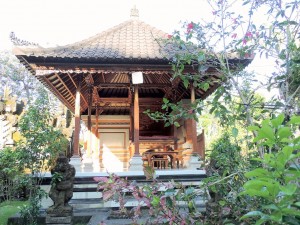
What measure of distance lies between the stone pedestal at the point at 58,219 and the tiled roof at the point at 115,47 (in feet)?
11.7

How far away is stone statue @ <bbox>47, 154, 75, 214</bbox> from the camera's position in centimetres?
479

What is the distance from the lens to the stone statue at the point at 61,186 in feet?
15.7

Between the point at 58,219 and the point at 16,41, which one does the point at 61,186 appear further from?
the point at 16,41

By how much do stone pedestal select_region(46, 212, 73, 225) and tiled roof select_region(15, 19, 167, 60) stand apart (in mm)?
3561

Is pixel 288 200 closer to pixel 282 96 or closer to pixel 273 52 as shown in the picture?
pixel 282 96

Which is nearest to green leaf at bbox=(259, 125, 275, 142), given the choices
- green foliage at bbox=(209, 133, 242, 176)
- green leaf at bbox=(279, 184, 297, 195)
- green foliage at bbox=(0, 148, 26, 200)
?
green leaf at bbox=(279, 184, 297, 195)

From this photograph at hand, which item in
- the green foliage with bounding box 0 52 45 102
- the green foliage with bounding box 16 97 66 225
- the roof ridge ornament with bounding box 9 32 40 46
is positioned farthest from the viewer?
the green foliage with bounding box 0 52 45 102

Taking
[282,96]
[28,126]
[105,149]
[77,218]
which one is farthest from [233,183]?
[105,149]

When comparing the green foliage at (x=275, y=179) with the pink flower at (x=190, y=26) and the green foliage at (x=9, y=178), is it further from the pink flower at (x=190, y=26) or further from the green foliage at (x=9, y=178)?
the green foliage at (x=9, y=178)

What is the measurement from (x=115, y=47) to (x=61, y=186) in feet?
13.7

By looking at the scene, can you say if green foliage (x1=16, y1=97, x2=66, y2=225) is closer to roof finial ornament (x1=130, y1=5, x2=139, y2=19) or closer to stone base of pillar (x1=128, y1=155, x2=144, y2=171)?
stone base of pillar (x1=128, y1=155, x2=144, y2=171)

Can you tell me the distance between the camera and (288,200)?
1.05 m

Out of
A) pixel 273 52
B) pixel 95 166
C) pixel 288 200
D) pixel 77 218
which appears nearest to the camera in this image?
pixel 288 200

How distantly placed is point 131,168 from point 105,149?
5.04 m
